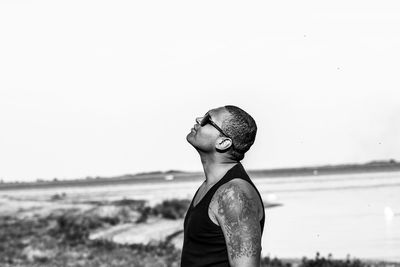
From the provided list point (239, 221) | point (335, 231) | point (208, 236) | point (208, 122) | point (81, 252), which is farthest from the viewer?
point (335, 231)

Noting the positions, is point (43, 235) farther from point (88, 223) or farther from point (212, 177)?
point (212, 177)

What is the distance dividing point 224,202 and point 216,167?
26 centimetres

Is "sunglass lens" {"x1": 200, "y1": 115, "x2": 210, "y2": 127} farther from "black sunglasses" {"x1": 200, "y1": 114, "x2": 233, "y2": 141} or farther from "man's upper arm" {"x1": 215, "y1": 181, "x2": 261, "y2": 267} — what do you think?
"man's upper arm" {"x1": 215, "y1": 181, "x2": 261, "y2": 267}

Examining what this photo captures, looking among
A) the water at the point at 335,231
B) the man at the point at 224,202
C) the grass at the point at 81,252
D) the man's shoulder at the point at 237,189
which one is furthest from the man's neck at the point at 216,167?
the water at the point at 335,231

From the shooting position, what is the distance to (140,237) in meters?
25.1

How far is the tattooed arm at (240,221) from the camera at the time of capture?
426 cm

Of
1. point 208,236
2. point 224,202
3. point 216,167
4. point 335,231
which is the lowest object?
point 335,231

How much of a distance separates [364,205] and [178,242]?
25.3 meters

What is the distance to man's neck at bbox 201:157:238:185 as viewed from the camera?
4457 mm

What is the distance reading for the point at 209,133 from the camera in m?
4.43

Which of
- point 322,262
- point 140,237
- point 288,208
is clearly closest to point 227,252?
point 322,262

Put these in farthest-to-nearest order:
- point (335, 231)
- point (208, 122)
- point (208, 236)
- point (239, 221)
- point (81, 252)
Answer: point (335, 231)
point (81, 252)
point (208, 122)
point (208, 236)
point (239, 221)

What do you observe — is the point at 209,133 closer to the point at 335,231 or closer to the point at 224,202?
the point at 224,202

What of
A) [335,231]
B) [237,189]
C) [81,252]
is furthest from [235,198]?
[335,231]
